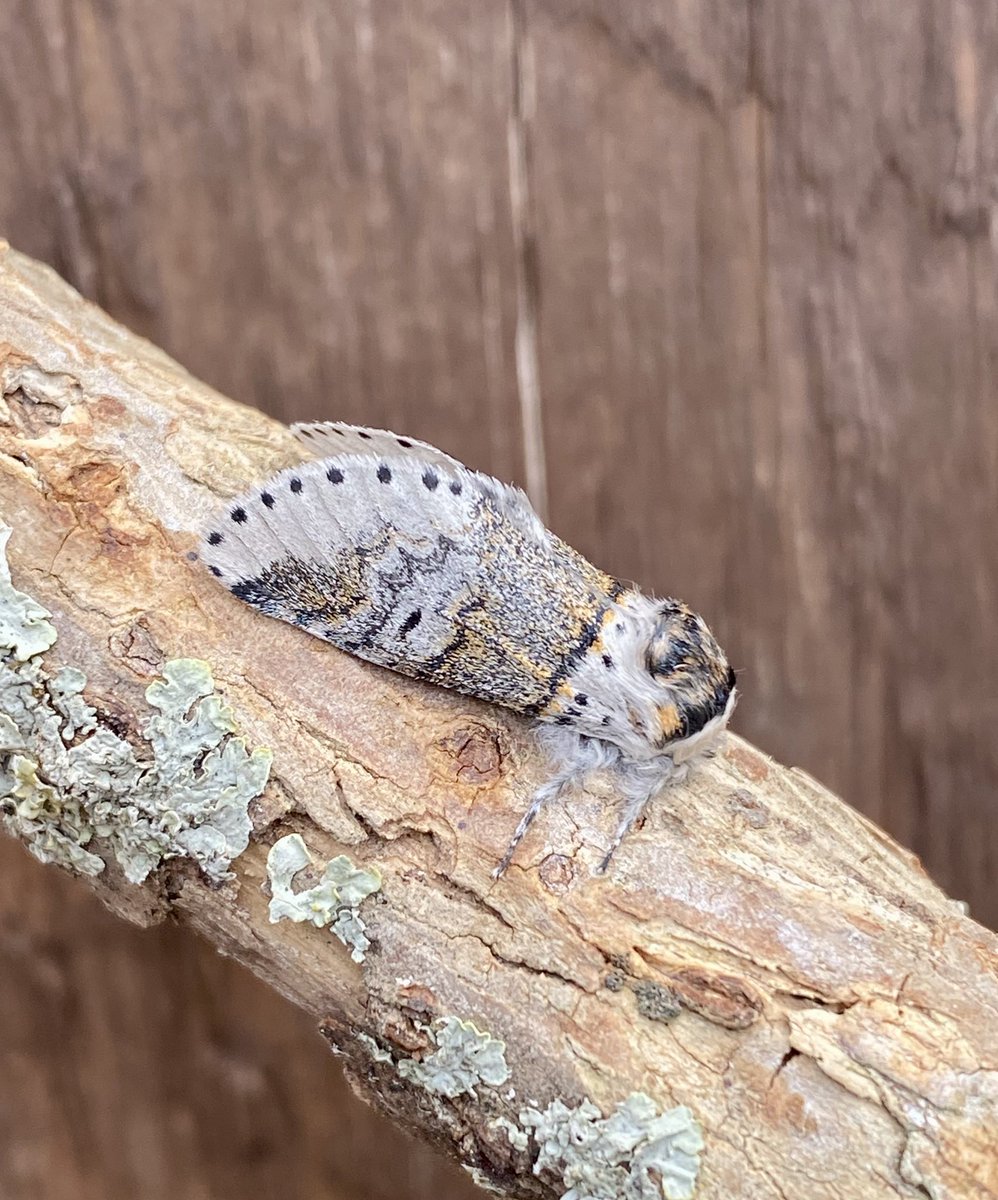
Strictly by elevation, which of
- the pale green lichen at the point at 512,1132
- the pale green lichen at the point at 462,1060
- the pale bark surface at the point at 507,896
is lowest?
the pale green lichen at the point at 512,1132

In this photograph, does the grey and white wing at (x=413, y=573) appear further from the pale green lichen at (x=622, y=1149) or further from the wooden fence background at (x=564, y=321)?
the wooden fence background at (x=564, y=321)

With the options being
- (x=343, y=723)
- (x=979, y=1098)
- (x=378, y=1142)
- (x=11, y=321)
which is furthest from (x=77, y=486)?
(x=378, y=1142)

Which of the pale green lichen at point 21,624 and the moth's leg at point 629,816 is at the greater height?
the pale green lichen at point 21,624

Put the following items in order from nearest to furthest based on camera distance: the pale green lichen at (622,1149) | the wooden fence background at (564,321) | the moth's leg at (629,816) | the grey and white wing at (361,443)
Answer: the pale green lichen at (622,1149), the moth's leg at (629,816), the grey and white wing at (361,443), the wooden fence background at (564,321)

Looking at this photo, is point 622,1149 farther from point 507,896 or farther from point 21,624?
point 21,624

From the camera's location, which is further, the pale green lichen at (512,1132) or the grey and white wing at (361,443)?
the grey and white wing at (361,443)

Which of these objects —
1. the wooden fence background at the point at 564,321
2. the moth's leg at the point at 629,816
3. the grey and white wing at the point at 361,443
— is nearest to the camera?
the moth's leg at the point at 629,816

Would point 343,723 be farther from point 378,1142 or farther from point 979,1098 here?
point 378,1142

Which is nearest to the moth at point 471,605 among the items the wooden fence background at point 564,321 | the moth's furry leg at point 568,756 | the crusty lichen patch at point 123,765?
the moth's furry leg at point 568,756
